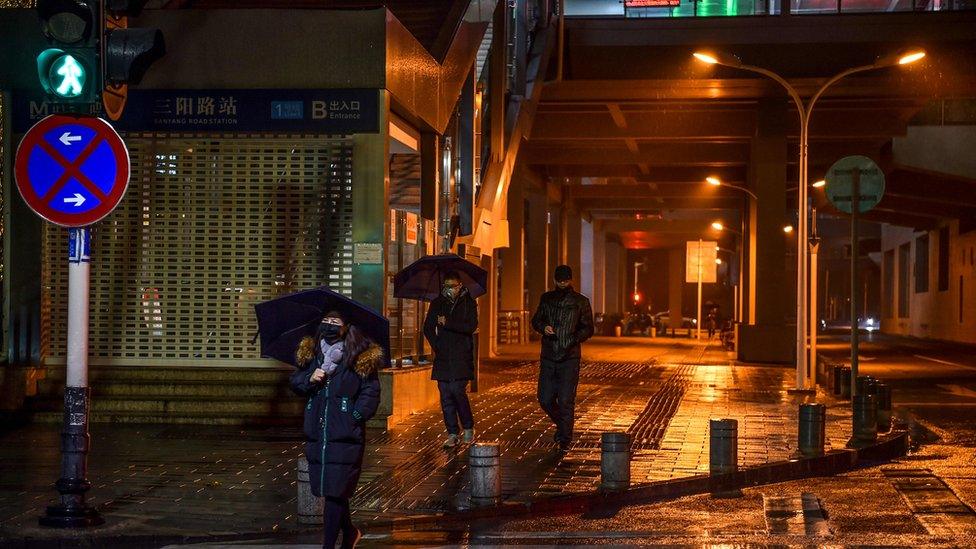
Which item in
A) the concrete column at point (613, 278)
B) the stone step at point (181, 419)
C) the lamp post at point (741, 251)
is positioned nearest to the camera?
the stone step at point (181, 419)

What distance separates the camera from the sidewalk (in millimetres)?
10109

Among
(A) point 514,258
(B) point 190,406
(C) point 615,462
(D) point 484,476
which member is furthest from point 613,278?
(D) point 484,476

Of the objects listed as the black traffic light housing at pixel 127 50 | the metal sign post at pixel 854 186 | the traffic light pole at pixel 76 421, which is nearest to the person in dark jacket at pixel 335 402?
the traffic light pole at pixel 76 421

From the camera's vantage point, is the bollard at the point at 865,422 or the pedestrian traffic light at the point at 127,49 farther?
the bollard at the point at 865,422

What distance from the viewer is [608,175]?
1876 inches

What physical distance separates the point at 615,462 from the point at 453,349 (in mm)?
3158

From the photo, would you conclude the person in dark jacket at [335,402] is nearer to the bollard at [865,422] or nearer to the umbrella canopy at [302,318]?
the umbrella canopy at [302,318]

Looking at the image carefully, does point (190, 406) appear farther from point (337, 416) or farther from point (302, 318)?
point (337, 416)

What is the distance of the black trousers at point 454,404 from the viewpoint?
45.5 feet

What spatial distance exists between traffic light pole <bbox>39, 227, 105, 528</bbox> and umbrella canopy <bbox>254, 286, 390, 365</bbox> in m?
1.76

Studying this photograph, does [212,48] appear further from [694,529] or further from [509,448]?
[694,529]

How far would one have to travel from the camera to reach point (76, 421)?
9445mm

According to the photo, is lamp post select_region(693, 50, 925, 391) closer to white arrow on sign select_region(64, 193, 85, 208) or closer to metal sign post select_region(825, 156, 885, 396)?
metal sign post select_region(825, 156, 885, 396)

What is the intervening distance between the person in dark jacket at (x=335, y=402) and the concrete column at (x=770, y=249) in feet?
90.2
